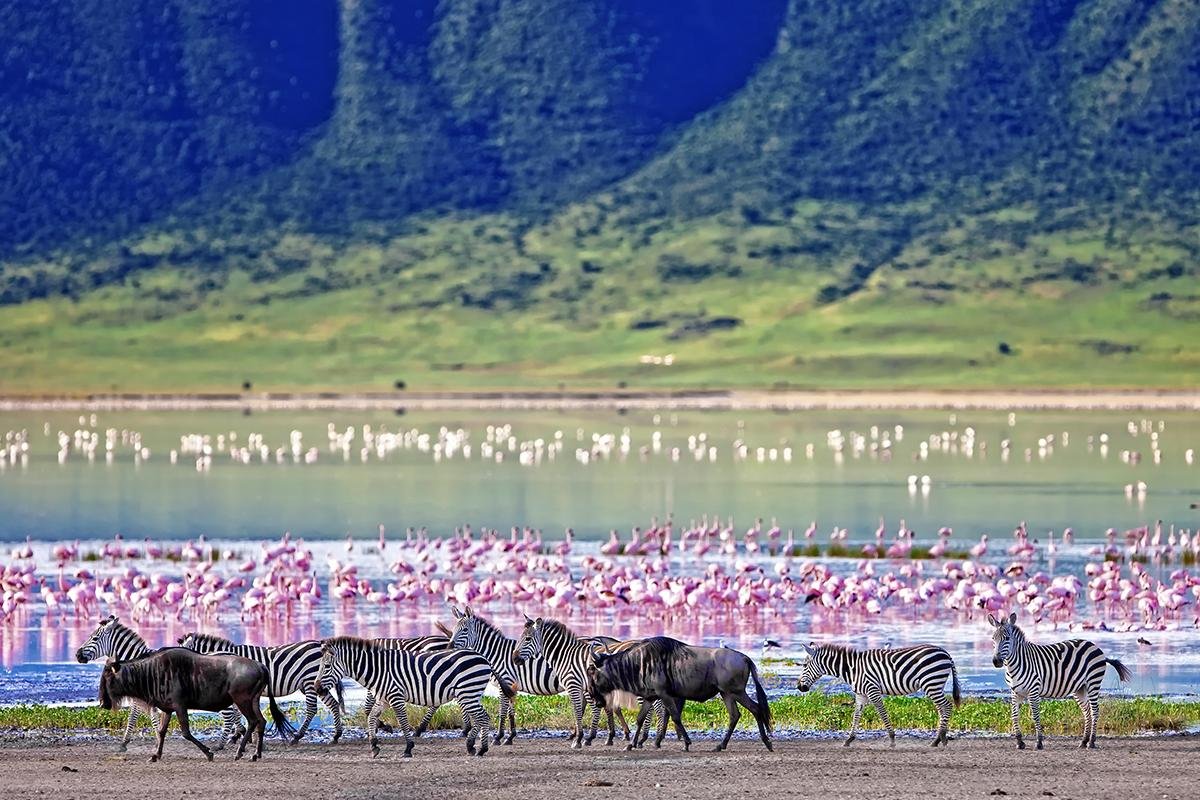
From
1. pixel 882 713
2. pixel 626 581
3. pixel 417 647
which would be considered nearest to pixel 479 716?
pixel 417 647

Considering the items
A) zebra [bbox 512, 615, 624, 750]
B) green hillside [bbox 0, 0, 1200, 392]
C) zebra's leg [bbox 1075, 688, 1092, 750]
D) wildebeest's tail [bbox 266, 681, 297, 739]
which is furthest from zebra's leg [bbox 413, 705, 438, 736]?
green hillside [bbox 0, 0, 1200, 392]

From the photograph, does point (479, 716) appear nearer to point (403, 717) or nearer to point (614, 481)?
point (403, 717)

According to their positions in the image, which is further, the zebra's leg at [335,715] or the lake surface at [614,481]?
the lake surface at [614,481]

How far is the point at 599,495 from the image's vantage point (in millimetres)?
57625

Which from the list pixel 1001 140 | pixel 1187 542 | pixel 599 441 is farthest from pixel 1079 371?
pixel 1187 542

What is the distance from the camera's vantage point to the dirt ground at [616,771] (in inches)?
665

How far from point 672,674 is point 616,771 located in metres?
1.22

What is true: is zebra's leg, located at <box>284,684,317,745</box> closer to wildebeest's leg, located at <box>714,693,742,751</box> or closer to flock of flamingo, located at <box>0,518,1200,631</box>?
wildebeest's leg, located at <box>714,693,742,751</box>

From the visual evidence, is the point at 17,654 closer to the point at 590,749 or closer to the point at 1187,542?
the point at 590,749

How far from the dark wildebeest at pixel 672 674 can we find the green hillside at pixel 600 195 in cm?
10775

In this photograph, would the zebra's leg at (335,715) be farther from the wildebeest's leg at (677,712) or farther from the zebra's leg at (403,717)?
the wildebeest's leg at (677,712)

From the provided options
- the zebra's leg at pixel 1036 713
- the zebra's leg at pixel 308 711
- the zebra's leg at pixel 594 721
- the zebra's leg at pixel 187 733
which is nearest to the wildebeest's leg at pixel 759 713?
the zebra's leg at pixel 594 721

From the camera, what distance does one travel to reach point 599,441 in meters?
83.1

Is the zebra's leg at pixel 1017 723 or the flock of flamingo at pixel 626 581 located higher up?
the flock of flamingo at pixel 626 581
